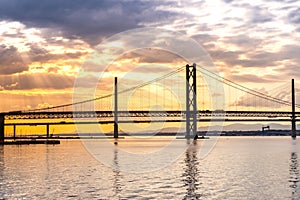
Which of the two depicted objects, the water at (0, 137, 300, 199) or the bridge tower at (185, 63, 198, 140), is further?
the bridge tower at (185, 63, 198, 140)

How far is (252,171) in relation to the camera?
41375 mm

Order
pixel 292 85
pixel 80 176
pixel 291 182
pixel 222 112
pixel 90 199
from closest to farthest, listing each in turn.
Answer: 1. pixel 90 199
2. pixel 291 182
3. pixel 80 176
4. pixel 222 112
5. pixel 292 85

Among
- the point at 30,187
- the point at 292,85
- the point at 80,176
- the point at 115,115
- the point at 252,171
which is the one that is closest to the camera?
the point at 30,187

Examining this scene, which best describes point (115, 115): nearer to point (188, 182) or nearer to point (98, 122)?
point (98, 122)

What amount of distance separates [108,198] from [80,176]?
11.1m

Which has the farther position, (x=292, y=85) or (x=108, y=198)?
(x=292, y=85)

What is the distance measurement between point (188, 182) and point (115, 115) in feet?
323

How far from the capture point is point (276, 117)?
431 ft

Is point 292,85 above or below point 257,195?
above

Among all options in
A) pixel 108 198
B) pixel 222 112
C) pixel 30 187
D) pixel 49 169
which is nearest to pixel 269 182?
pixel 108 198

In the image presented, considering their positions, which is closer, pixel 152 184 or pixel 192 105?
pixel 152 184

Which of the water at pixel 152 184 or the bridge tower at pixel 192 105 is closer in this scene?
the water at pixel 152 184

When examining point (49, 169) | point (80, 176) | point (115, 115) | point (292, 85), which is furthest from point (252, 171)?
point (292, 85)

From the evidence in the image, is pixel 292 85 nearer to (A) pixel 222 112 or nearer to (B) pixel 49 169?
(A) pixel 222 112
